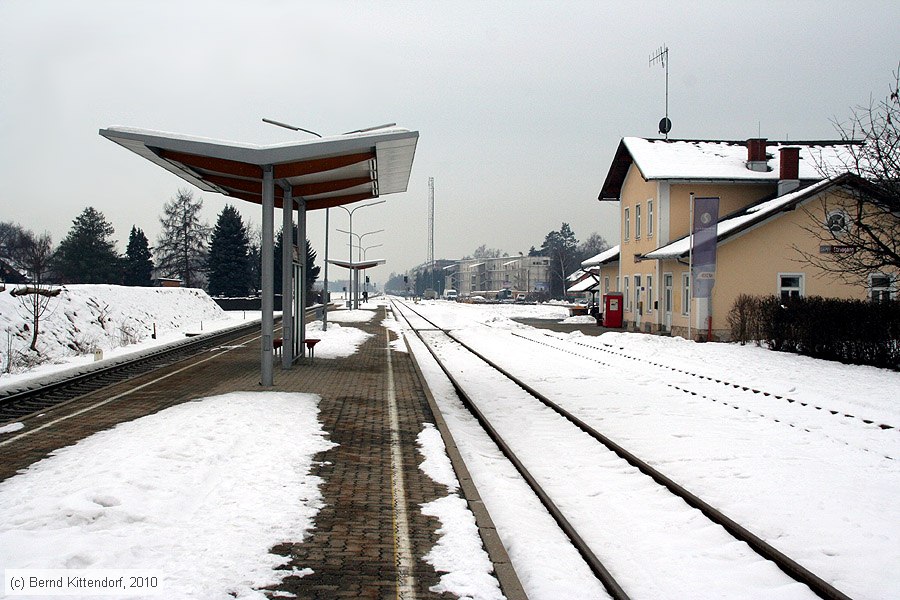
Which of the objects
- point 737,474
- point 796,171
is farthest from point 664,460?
point 796,171

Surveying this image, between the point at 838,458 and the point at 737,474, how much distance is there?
67.5 inches

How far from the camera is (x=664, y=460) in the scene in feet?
29.1

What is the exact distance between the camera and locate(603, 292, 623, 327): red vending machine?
3653 centimetres

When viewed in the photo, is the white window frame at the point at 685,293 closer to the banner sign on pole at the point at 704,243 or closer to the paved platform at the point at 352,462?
the banner sign on pole at the point at 704,243

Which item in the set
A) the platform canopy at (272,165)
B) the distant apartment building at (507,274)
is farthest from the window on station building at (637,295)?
the distant apartment building at (507,274)

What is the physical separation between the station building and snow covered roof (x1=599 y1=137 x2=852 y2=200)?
0.15ft

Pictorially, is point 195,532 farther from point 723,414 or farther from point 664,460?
point 723,414

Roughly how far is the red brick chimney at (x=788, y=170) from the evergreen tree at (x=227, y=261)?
50.6m

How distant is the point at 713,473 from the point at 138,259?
7310 centimetres

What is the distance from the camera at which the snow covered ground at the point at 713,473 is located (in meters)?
5.39

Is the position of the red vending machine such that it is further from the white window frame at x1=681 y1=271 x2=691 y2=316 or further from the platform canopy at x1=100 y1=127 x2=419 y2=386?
the platform canopy at x1=100 y1=127 x2=419 y2=386

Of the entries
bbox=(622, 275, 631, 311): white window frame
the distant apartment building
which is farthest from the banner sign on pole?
the distant apartment building

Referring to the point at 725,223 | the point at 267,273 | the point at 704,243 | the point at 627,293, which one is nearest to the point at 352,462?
the point at 267,273

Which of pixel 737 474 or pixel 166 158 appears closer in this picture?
pixel 737 474
